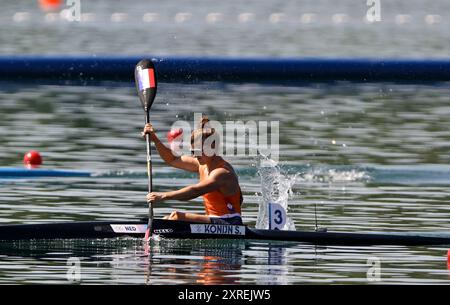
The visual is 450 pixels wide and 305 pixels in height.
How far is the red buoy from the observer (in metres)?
24.0

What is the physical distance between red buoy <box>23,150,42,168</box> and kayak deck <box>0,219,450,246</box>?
731cm

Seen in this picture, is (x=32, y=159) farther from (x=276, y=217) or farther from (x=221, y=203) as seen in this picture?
(x=276, y=217)

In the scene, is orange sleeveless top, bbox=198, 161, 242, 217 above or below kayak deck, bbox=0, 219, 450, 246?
above

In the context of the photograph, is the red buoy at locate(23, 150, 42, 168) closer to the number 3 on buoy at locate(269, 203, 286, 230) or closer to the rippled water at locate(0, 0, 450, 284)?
the rippled water at locate(0, 0, 450, 284)

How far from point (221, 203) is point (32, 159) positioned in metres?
7.37

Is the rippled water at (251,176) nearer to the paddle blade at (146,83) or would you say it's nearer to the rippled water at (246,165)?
the rippled water at (246,165)

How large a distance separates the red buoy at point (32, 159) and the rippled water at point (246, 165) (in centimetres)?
48

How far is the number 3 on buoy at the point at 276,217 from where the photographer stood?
17312mm

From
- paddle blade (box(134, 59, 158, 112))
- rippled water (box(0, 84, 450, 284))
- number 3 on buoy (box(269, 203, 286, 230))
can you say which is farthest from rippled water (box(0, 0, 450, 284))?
paddle blade (box(134, 59, 158, 112))

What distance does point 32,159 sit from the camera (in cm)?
2408

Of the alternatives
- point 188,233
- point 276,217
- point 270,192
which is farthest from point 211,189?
point 270,192
